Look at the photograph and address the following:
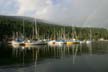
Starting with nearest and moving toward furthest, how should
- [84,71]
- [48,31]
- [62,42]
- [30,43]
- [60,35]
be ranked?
[84,71], [30,43], [62,42], [60,35], [48,31]

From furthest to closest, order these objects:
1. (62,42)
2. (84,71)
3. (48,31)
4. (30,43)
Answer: (48,31) < (62,42) < (30,43) < (84,71)

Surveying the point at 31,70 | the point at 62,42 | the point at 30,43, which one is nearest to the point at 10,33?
the point at 62,42

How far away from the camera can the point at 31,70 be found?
1328 inches

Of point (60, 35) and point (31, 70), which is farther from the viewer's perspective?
point (60, 35)

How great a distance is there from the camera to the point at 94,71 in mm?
33031

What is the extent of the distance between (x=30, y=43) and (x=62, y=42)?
29.3 meters

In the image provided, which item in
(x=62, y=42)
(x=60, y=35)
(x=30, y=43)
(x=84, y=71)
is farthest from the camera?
(x=60, y=35)

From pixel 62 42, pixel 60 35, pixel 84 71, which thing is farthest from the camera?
pixel 60 35

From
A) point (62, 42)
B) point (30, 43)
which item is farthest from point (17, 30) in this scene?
point (30, 43)

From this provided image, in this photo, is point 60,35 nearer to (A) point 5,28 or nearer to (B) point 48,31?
(B) point 48,31

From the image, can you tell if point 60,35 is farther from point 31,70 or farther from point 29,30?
point 31,70

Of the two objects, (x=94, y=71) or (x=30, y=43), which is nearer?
(x=94, y=71)

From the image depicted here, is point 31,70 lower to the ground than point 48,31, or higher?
lower

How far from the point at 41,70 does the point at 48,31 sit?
15684cm
